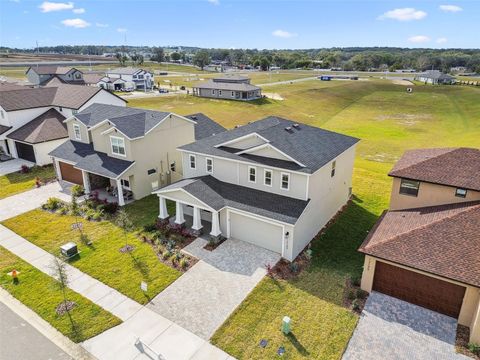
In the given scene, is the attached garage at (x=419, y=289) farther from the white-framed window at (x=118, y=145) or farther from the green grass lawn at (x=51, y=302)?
the white-framed window at (x=118, y=145)

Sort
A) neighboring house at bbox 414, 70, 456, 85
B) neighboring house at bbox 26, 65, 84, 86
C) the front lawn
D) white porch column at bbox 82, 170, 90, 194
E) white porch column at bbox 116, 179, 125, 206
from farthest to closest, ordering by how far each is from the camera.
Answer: neighboring house at bbox 414, 70, 456, 85
neighboring house at bbox 26, 65, 84, 86
white porch column at bbox 82, 170, 90, 194
white porch column at bbox 116, 179, 125, 206
the front lawn

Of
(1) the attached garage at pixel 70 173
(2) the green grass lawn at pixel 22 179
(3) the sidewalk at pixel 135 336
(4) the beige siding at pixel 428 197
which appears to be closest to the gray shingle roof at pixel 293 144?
(4) the beige siding at pixel 428 197

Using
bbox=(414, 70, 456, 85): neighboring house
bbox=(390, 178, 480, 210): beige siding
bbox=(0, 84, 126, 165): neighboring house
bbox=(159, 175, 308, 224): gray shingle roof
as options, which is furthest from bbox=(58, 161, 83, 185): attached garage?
bbox=(414, 70, 456, 85): neighboring house

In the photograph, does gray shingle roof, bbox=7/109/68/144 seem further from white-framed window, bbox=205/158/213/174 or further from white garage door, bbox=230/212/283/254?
white garage door, bbox=230/212/283/254

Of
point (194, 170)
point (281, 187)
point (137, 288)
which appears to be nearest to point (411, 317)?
point (281, 187)

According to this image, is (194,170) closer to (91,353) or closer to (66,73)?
(91,353)

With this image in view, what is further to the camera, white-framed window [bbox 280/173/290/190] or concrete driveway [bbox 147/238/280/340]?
white-framed window [bbox 280/173/290/190]
